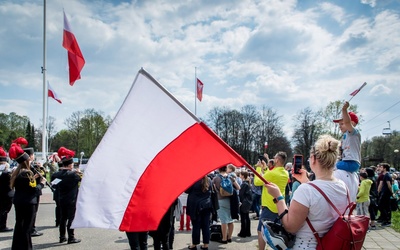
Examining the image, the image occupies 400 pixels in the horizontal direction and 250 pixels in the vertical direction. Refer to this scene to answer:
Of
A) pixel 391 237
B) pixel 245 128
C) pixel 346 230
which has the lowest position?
pixel 391 237

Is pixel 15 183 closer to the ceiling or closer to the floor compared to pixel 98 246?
closer to the ceiling

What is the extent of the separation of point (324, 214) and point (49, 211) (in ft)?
40.4

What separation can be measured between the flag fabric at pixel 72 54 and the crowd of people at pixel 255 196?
16.9ft

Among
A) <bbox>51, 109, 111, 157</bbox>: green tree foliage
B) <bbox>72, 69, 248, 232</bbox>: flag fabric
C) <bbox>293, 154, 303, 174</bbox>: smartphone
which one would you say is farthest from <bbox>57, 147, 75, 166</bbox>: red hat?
<bbox>51, 109, 111, 157</bbox>: green tree foliage

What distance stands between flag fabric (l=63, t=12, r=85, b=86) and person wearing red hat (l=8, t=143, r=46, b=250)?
25.1 feet

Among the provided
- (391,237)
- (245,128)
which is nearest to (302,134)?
(245,128)

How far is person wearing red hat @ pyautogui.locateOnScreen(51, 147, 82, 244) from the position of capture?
745cm

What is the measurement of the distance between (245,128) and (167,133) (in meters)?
66.8

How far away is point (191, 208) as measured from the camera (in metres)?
6.50

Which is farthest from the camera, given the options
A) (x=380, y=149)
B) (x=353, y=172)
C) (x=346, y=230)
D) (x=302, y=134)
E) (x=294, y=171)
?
(x=380, y=149)

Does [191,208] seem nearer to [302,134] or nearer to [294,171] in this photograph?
[294,171]

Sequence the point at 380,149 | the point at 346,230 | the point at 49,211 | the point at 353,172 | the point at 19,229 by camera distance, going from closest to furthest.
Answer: the point at 346,230
the point at 353,172
the point at 19,229
the point at 49,211
the point at 380,149

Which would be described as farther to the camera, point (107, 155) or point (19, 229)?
point (19, 229)

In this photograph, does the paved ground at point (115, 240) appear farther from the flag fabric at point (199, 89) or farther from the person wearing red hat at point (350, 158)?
the flag fabric at point (199, 89)
